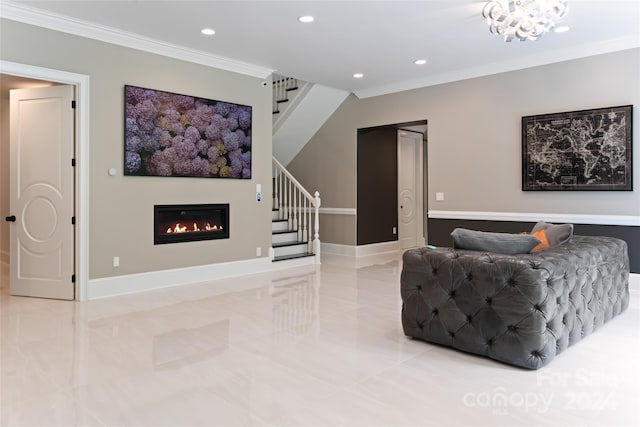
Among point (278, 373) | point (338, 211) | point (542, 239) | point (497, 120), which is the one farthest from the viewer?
point (338, 211)

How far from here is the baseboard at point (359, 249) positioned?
8.27 meters

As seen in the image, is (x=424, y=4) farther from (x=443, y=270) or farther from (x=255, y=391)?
(x=255, y=391)

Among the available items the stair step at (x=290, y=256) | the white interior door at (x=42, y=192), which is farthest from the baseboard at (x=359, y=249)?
the white interior door at (x=42, y=192)

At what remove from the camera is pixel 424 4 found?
4.39 metres

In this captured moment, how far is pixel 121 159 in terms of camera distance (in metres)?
5.25

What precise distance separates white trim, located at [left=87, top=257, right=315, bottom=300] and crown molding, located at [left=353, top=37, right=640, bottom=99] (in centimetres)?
323

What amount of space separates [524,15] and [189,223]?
445cm

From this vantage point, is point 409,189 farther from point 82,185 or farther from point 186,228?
point 82,185

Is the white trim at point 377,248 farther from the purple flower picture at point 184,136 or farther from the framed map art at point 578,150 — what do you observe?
the framed map art at point 578,150

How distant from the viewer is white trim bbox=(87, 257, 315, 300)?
16.8 feet

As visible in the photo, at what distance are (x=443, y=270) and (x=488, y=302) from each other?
0.38 metres

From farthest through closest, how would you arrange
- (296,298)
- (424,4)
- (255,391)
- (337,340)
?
(296,298), (424,4), (337,340), (255,391)

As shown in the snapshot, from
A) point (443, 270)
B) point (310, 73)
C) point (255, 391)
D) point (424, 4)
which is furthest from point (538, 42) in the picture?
point (255, 391)

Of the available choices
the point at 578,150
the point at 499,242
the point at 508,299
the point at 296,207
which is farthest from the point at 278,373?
the point at 296,207
